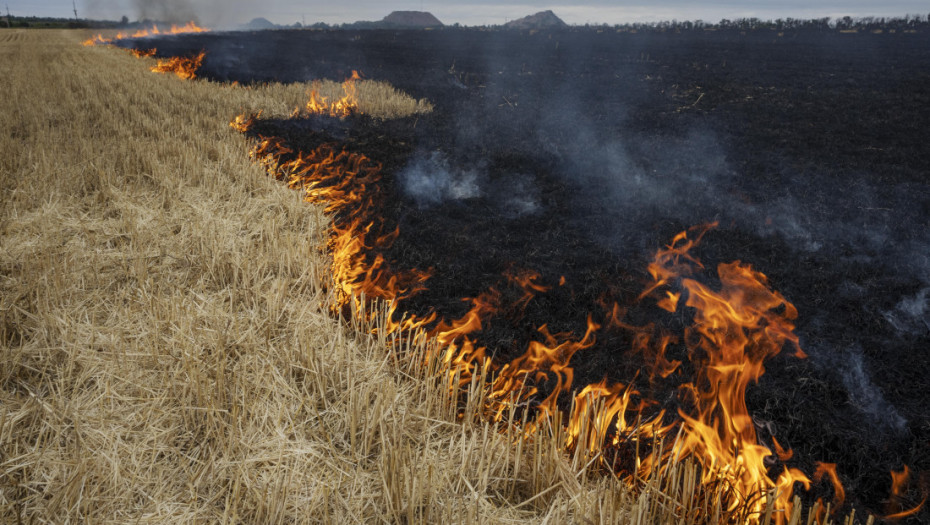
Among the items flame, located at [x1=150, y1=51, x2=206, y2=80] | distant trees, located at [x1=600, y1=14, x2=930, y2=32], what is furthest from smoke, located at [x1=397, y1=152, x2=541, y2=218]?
distant trees, located at [x1=600, y1=14, x2=930, y2=32]

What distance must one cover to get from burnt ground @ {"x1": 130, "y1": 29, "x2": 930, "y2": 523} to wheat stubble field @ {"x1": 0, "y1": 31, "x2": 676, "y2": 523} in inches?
43.4

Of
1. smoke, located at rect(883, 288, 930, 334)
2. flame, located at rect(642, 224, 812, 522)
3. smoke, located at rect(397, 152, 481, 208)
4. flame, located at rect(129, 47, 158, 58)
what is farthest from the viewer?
flame, located at rect(129, 47, 158, 58)

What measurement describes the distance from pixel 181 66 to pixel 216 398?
24025 mm

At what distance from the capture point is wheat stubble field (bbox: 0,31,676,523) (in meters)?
2.45

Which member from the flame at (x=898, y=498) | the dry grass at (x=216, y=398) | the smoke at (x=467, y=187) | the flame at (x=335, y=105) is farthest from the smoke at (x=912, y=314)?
the flame at (x=335, y=105)

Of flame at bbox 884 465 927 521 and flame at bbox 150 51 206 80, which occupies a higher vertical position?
flame at bbox 150 51 206 80

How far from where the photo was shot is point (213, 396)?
3.09 metres

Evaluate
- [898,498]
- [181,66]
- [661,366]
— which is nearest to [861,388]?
[898,498]

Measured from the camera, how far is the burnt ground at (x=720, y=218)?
3.29m

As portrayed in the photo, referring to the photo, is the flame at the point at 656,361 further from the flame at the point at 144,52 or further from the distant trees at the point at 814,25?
the distant trees at the point at 814,25

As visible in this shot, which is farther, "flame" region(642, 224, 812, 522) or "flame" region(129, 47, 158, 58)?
"flame" region(129, 47, 158, 58)

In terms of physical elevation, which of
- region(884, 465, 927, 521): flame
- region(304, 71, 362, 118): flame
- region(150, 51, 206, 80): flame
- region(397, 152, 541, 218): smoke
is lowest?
region(884, 465, 927, 521): flame

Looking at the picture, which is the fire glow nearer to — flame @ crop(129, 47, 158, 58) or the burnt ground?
the burnt ground

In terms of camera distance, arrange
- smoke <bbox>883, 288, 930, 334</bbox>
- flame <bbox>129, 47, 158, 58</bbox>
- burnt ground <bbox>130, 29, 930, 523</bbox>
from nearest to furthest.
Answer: burnt ground <bbox>130, 29, 930, 523</bbox> → smoke <bbox>883, 288, 930, 334</bbox> → flame <bbox>129, 47, 158, 58</bbox>
